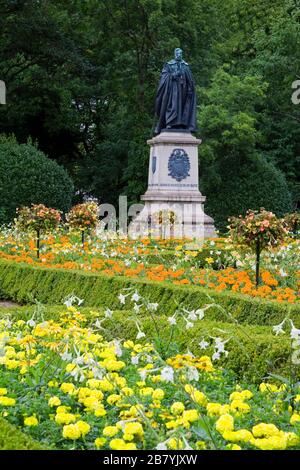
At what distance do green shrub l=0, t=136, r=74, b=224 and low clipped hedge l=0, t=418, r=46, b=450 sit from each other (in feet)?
58.5

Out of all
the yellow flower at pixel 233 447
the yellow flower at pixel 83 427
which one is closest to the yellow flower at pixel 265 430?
Result: the yellow flower at pixel 233 447

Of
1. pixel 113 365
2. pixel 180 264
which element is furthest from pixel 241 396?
pixel 180 264

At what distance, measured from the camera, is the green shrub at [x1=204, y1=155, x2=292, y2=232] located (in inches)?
951

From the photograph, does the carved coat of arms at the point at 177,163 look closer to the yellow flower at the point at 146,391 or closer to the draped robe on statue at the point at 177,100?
the draped robe on statue at the point at 177,100

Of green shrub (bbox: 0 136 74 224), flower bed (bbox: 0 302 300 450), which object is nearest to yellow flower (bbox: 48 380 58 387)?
flower bed (bbox: 0 302 300 450)

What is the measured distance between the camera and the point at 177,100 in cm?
1998

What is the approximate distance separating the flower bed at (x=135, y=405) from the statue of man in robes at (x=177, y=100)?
1559 cm

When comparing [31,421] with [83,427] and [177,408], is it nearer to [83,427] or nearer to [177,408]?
[83,427]

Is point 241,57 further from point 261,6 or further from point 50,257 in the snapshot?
point 50,257

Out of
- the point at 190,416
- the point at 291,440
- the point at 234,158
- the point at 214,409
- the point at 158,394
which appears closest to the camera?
the point at 291,440

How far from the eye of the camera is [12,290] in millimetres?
10812

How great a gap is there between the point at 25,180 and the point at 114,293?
42.8 ft
